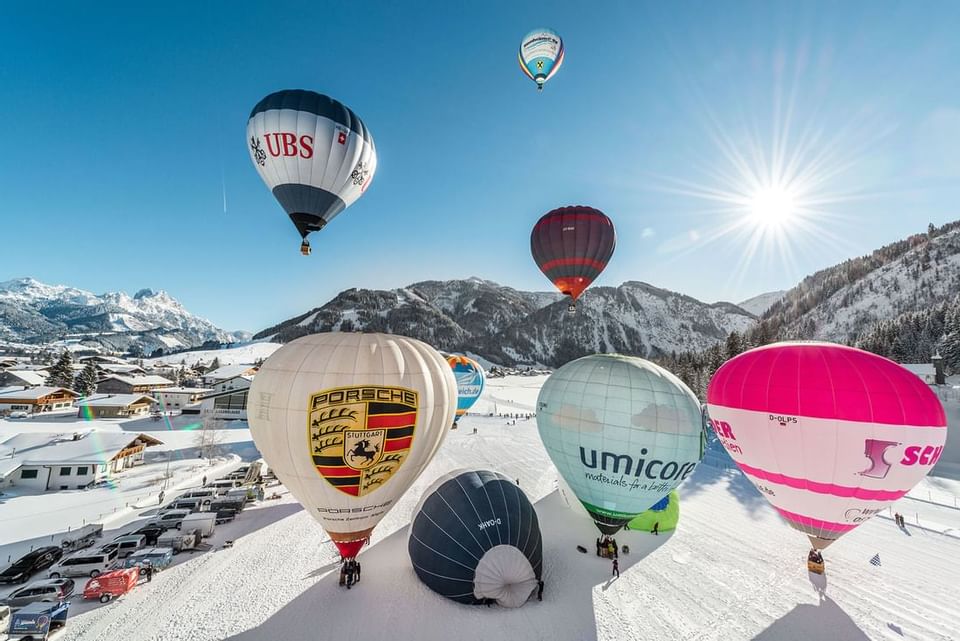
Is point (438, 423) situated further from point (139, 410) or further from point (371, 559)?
point (139, 410)

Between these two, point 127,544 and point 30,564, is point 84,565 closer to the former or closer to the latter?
point 127,544

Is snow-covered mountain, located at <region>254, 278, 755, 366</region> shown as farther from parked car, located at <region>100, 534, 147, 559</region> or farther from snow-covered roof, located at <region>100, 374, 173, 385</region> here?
parked car, located at <region>100, 534, 147, 559</region>

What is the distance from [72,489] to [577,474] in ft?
73.3

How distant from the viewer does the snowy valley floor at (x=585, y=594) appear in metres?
7.99

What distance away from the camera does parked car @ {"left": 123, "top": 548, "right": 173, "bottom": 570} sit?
9.87m

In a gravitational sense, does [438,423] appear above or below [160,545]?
above

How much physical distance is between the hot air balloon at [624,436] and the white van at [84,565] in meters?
12.6

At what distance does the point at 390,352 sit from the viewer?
340 inches

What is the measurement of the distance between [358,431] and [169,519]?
1033 centimetres

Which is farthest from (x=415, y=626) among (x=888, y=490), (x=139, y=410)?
(x=139, y=410)

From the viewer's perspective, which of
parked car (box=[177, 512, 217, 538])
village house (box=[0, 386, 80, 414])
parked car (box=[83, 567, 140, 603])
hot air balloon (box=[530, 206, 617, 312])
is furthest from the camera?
village house (box=[0, 386, 80, 414])

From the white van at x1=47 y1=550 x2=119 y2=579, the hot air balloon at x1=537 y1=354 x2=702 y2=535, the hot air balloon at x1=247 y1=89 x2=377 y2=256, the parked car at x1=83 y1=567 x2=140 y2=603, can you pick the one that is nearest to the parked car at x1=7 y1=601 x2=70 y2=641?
the parked car at x1=83 y1=567 x2=140 y2=603

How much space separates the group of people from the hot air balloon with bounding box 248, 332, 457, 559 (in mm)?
547

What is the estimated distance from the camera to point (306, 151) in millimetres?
11688
